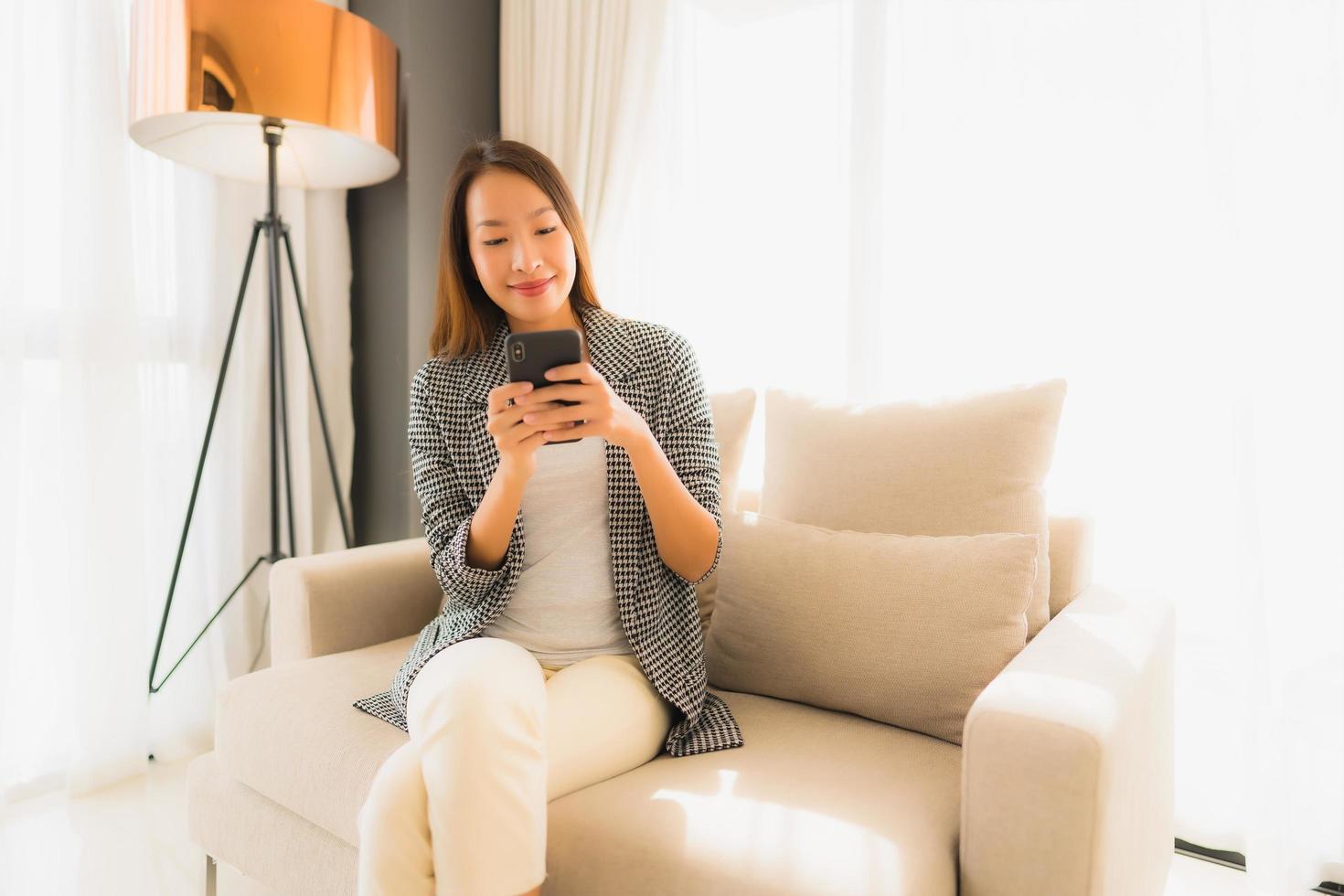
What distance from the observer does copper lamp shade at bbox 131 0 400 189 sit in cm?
172

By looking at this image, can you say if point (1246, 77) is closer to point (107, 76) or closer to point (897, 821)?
point (897, 821)

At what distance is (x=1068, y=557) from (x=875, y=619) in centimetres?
41

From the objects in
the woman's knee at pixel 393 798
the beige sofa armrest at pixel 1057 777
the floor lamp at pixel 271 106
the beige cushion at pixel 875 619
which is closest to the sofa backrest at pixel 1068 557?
the beige cushion at pixel 875 619

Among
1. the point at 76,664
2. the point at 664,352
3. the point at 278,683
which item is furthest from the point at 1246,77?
the point at 76,664

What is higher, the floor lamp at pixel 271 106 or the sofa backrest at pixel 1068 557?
the floor lamp at pixel 271 106

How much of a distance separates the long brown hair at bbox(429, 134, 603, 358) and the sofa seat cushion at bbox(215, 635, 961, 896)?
0.59 m

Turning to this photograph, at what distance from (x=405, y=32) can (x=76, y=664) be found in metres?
1.83

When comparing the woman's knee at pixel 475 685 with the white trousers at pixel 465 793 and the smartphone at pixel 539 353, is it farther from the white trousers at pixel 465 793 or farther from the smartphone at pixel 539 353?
the smartphone at pixel 539 353

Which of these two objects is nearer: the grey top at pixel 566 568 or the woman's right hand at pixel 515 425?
the woman's right hand at pixel 515 425

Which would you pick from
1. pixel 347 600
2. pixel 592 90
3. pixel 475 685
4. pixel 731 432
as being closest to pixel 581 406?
pixel 475 685

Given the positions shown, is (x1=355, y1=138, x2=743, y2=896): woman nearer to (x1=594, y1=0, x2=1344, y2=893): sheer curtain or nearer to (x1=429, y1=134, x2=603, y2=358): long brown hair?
(x1=429, y1=134, x2=603, y2=358): long brown hair

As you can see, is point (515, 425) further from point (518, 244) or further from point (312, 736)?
point (312, 736)

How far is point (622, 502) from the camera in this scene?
4.05 feet

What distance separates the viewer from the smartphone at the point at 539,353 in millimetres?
1035
